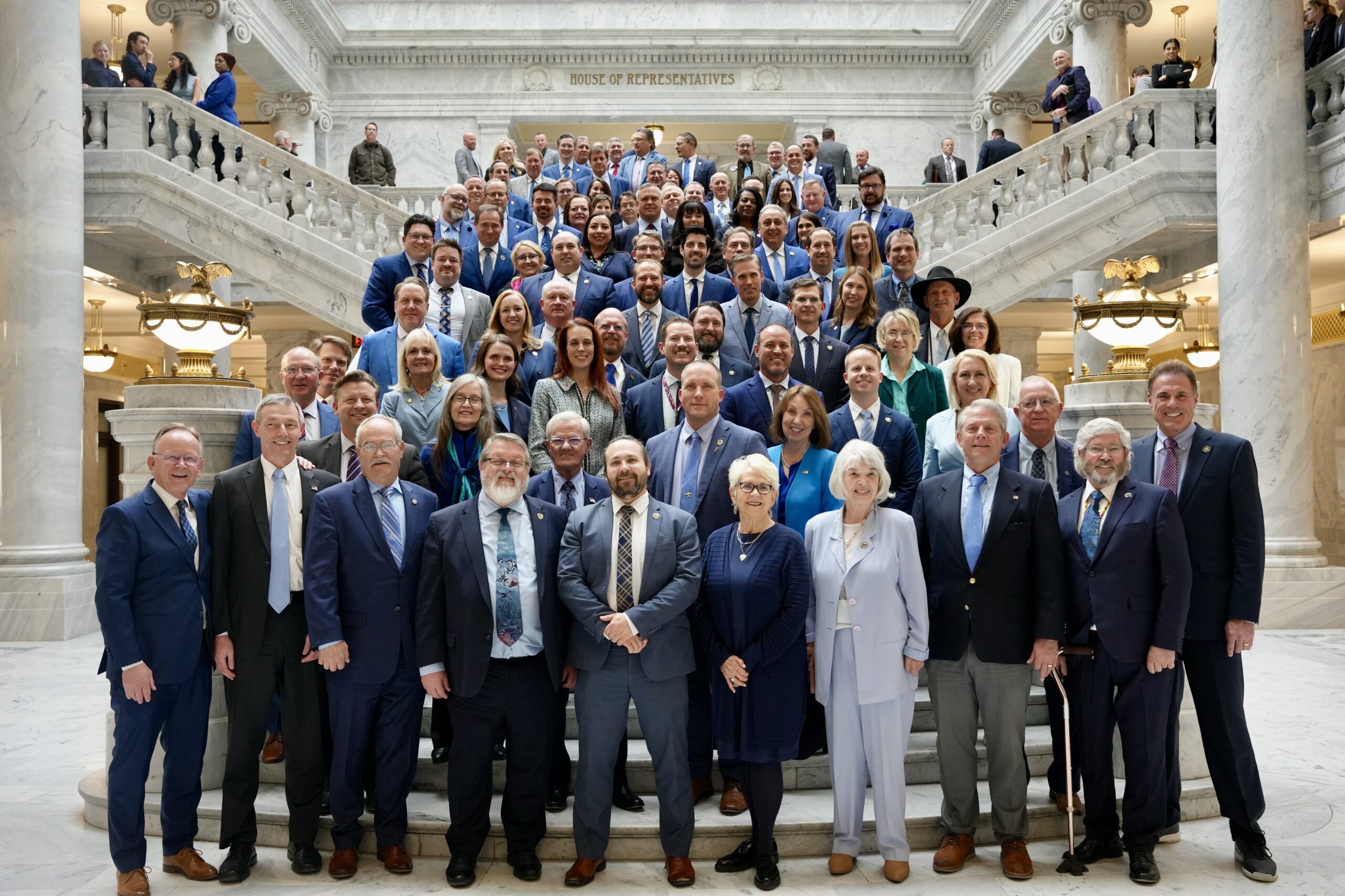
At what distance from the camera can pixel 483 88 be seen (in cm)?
2069

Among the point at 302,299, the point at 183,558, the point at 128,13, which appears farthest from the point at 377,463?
the point at 128,13

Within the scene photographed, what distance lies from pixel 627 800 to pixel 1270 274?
9028mm

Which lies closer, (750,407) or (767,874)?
(767,874)

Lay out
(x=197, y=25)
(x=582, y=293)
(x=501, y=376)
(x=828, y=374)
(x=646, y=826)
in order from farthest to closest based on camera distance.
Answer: (x=197, y=25)
(x=582, y=293)
(x=828, y=374)
(x=501, y=376)
(x=646, y=826)

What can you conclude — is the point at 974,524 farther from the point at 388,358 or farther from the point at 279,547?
the point at 388,358

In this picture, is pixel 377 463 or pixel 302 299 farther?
pixel 302 299

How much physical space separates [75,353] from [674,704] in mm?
8493

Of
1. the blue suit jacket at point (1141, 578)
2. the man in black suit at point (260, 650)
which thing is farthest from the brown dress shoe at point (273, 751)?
the blue suit jacket at point (1141, 578)

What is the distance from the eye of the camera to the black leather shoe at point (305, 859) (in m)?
4.47

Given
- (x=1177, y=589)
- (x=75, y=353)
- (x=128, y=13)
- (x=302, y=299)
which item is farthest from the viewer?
(x=128, y=13)

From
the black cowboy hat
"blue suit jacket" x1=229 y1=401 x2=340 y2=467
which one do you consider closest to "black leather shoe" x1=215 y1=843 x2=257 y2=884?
"blue suit jacket" x1=229 y1=401 x2=340 y2=467

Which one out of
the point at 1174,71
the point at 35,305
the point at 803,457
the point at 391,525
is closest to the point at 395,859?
the point at 391,525

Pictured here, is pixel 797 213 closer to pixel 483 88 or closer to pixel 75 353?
pixel 75 353

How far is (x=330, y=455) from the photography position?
5160 millimetres
